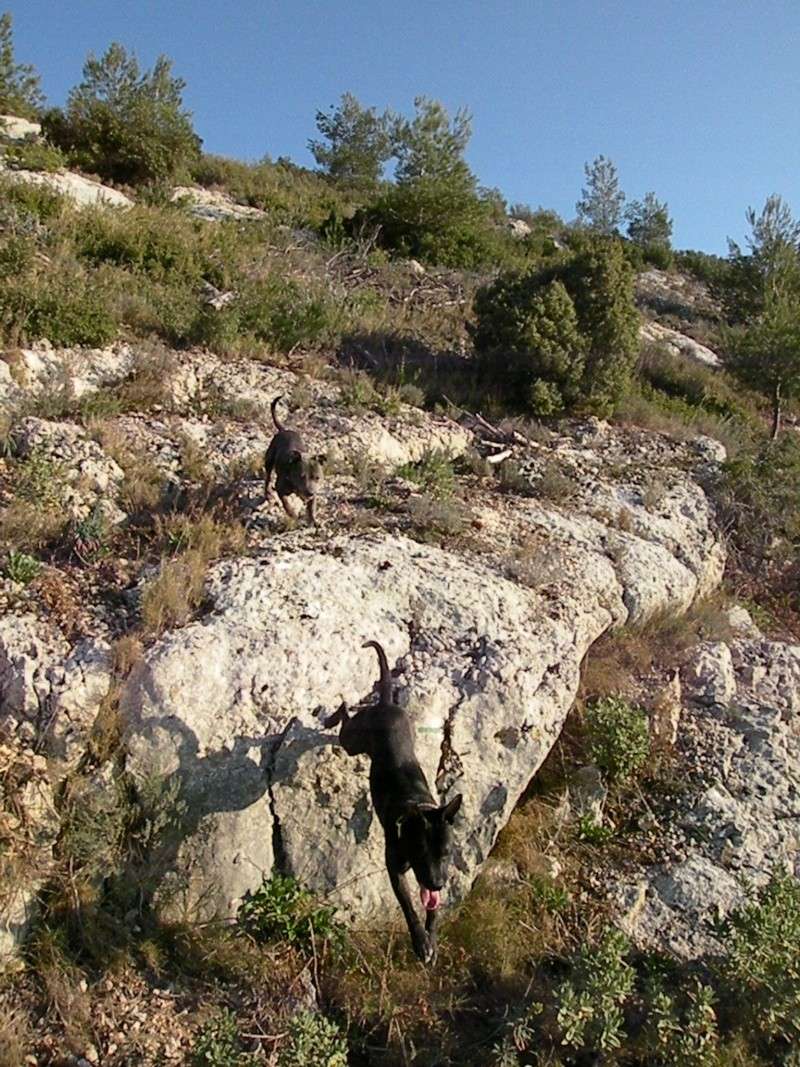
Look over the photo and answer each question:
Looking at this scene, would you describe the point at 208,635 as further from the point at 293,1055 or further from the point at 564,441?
the point at 564,441

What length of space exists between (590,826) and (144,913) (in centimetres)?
363

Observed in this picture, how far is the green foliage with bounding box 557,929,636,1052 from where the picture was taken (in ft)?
15.5

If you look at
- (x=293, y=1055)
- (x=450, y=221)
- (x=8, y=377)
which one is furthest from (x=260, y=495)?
(x=450, y=221)

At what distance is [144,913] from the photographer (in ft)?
16.8

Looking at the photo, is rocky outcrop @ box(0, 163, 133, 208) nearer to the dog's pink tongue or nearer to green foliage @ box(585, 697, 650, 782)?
green foliage @ box(585, 697, 650, 782)

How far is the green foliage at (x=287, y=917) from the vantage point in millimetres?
5184

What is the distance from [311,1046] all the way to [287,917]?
0.86 metres

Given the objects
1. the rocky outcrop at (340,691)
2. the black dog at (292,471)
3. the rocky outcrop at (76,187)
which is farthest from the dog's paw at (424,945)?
the rocky outcrop at (76,187)

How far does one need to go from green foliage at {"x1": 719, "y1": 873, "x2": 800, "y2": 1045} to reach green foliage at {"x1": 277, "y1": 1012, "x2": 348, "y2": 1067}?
271 cm

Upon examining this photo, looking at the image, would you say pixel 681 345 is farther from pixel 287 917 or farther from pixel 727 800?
pixel 287 917

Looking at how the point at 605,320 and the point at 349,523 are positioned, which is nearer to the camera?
the point at 349,523

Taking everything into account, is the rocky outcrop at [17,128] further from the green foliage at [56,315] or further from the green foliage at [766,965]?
the green foliage at [766,965]

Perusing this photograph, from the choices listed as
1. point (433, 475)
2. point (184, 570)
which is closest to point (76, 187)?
point (433, 475)

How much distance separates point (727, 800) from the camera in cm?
676
